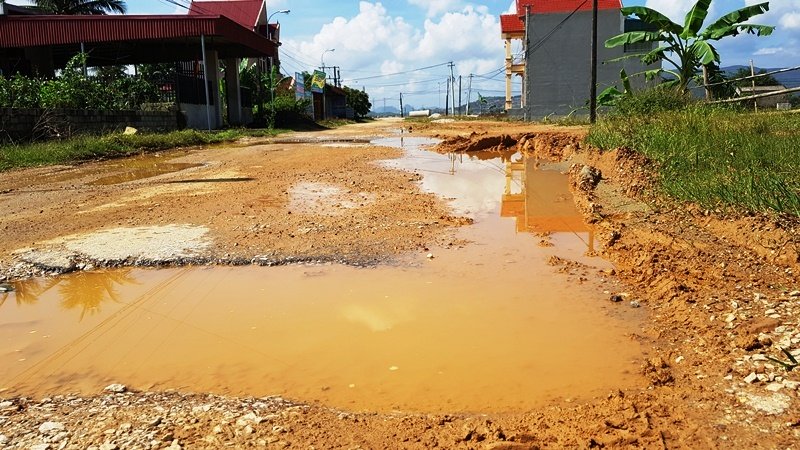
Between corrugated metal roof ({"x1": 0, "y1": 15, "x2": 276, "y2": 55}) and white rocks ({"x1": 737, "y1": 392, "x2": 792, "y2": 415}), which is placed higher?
corrugated metal roof ({"x1": 0, "y1": 15, "x2": 276, "y2": 55})

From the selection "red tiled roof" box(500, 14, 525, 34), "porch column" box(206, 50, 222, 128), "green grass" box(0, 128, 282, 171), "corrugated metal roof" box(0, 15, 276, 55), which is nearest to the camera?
"green grass" box(0, 128, 282, 171)

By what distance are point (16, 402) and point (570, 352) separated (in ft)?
8.85

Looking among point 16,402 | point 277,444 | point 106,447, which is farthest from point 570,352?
point 16,402

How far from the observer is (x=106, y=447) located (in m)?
2.09

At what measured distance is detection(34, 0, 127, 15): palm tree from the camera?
32234mm

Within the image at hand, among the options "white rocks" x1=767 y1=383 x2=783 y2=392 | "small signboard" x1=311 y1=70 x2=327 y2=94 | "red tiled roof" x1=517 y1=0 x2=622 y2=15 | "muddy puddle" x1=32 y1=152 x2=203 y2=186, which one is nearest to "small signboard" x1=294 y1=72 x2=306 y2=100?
"small signboard" x1=311 y1=70 x2=327 y2=94

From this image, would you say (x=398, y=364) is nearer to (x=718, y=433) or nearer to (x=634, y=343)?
(x=634, y=343)

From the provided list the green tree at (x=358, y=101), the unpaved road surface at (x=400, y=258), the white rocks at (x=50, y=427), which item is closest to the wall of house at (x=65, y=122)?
the unpaved road surface at (x=400, y=258)

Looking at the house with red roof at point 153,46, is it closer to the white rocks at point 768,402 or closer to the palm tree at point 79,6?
the palm tree at point 79,6

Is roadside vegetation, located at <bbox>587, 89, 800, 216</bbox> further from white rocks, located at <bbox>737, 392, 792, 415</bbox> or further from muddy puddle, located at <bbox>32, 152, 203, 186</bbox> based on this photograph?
muddy puddle, located at <bbox>32, 152, 203, 186</bbox>

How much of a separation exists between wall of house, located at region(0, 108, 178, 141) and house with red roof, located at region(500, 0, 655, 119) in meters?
18.5

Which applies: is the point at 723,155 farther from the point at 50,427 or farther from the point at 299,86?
the point at 299,86

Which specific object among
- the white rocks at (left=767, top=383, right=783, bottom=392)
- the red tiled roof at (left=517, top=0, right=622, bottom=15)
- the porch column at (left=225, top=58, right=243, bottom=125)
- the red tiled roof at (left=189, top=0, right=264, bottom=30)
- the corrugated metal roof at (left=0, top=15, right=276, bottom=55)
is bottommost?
the white rocks at (left=767, top=383, right=783, bottom=392)

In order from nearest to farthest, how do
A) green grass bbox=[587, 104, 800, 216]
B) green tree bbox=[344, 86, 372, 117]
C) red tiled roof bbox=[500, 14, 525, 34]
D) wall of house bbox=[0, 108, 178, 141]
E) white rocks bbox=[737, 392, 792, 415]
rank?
white rocks bbox=[737, 392, 792, 415]
green grass bbox=[587, 104, 800, 216]
wall of house bbox=[0, 108, 178, 141]
red tiled roof bbox=[500, 14, 525, 34]
green tree bbox=[344, 86, 372, 117]
